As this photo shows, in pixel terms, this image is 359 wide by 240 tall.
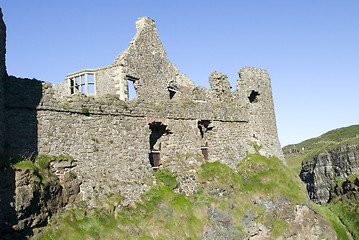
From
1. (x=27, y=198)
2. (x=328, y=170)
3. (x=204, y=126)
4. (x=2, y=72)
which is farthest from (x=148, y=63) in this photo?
(x=328, y=170)

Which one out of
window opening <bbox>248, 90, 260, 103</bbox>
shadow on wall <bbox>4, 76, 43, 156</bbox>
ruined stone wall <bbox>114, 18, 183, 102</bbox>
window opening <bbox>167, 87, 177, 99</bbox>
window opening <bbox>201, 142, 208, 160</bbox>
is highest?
ruined stone wall <bbox>114, 18, 183, 102</bbox>

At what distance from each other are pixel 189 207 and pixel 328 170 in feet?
137

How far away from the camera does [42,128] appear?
15.9m

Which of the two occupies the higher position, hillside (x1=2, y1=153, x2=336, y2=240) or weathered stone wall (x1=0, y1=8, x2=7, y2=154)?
weathered stone wall (x1=0, y1=8, x2=7, y2=154)

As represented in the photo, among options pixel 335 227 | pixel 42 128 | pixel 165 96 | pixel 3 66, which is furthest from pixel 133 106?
pixel 335 227

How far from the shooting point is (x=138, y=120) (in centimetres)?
1983

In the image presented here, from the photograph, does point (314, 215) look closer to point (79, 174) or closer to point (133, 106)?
point (133, 106)

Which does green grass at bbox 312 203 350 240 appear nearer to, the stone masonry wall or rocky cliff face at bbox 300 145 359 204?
the stone masonry wall

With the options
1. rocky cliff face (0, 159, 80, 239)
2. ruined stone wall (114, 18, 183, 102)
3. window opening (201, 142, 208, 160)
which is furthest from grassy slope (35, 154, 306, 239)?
ruined stone wall (114, 18, 183, 102)

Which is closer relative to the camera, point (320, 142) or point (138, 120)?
point (138, 120)

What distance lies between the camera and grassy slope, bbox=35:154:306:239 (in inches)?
614

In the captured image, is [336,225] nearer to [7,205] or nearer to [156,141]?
[156,141]

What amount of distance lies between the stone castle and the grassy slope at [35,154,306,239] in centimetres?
74

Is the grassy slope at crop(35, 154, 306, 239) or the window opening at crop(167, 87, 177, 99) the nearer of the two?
the grassy slope at crop(35, 154, 306, 239)
